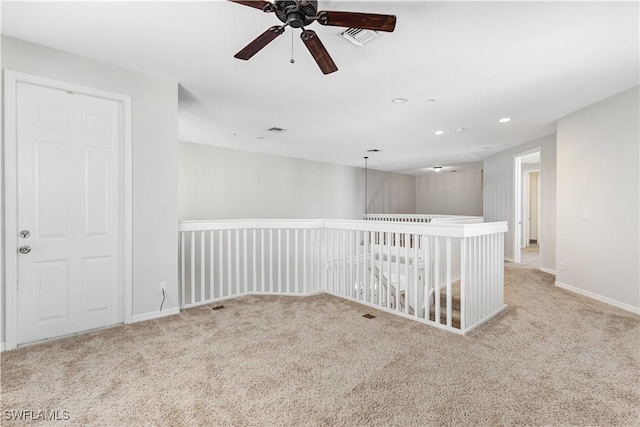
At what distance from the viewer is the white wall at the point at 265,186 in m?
6.09

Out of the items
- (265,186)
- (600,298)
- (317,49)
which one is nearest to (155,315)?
(317,49)

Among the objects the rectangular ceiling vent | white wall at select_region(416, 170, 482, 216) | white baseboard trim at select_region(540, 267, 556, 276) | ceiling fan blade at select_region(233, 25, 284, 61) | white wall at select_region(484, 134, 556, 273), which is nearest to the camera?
ceiling fan blade at select_region(233, 25, 284, 61)

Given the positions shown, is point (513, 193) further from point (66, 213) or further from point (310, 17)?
point (66, 213)

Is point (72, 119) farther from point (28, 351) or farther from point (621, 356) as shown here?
point (621, 356)

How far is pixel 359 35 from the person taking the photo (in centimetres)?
233

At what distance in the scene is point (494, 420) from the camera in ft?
5.36

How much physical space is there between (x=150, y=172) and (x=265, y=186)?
4142 millimetres

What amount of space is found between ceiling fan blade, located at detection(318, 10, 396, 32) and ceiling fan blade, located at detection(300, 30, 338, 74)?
111mm

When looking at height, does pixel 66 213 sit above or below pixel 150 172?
below

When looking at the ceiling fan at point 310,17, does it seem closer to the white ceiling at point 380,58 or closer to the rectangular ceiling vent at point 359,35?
the white ceiling at point 380,58

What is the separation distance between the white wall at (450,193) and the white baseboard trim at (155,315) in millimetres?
9498

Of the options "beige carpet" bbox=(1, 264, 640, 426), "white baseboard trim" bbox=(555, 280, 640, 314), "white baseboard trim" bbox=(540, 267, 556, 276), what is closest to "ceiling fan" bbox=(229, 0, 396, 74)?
"beige carpet" bbox=(1, 264, 640, 426)
